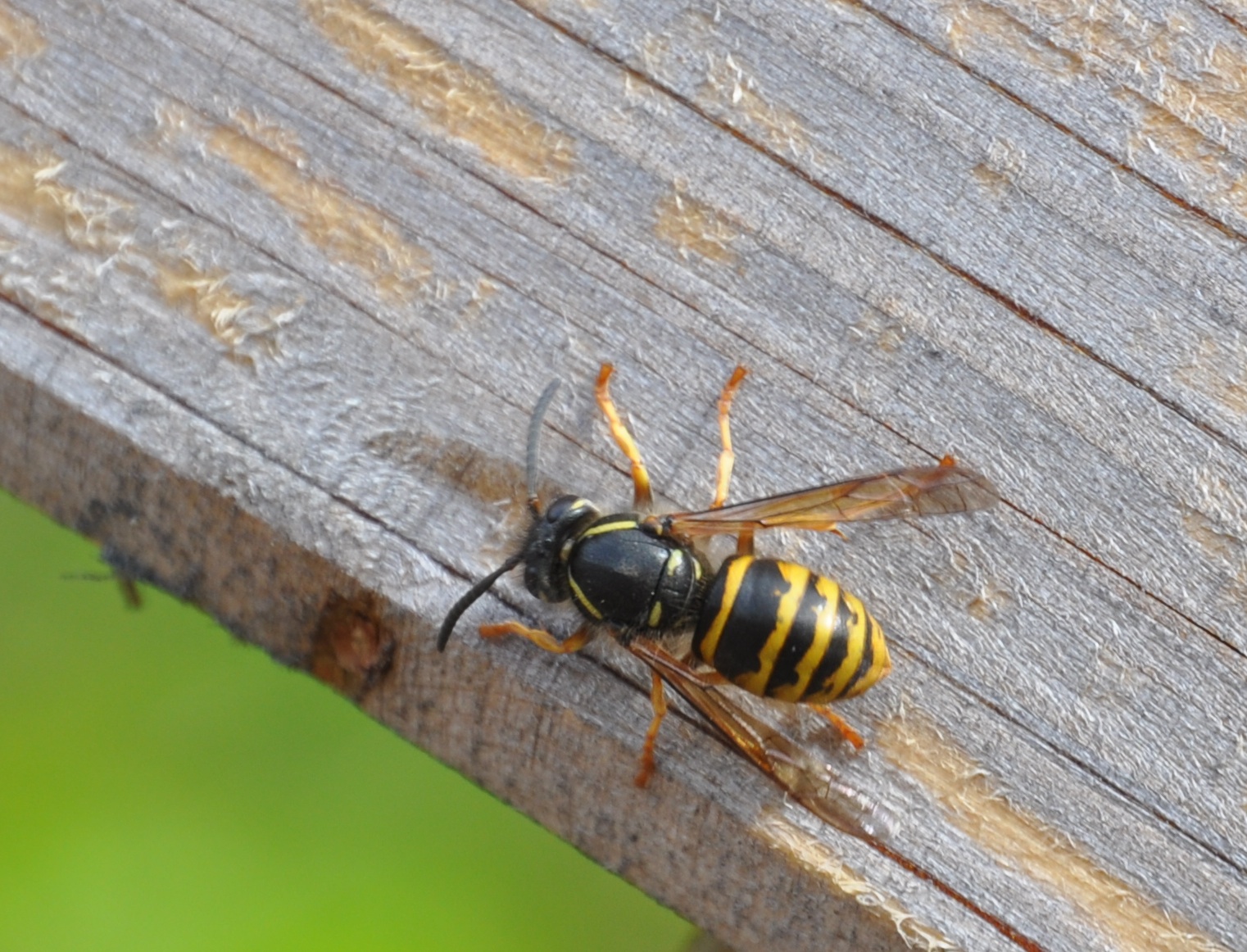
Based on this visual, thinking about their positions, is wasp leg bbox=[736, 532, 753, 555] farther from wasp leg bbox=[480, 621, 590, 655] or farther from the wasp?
wasp leg bbox=[480, 621, 590, 655]

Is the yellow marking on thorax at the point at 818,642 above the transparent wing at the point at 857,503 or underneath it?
underneath

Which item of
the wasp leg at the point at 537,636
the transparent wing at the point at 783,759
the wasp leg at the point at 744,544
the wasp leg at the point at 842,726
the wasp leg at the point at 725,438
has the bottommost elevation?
the wasp leg at the point at 537,636

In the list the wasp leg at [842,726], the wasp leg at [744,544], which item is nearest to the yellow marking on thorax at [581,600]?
the wasp leg at [744,544]

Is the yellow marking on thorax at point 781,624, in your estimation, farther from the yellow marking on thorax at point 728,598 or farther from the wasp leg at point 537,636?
the wasp leg at point 537,636

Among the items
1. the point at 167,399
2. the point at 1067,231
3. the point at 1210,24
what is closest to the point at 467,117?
the point at 167,399

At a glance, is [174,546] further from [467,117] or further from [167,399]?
[467,117]

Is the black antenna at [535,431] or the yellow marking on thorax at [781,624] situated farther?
the yellow marking on thorax at [781,624]

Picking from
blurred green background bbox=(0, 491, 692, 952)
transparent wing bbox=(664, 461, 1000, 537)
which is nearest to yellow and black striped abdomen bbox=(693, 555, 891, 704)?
transparent wing bbox=(664, 461, 1000, 537)
